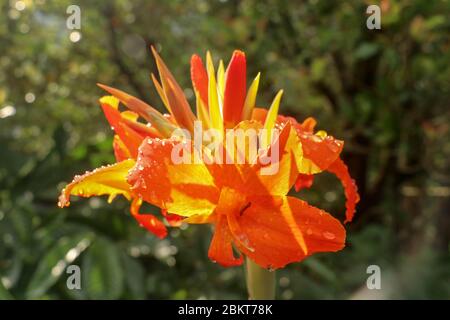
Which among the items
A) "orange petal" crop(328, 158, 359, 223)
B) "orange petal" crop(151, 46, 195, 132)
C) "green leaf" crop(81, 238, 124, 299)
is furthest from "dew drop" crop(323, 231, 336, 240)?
"green leaf" crop(81, 238, 124, 299)

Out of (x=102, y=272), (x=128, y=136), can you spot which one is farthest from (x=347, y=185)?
(x=102, y=272)

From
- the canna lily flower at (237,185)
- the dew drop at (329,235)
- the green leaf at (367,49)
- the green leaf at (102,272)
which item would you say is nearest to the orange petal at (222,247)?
the canna lily flower at (237,185)

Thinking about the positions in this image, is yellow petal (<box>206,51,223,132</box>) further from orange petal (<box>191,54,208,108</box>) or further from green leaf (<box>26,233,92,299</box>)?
green leaf (<box>26,233,92,299</box>)

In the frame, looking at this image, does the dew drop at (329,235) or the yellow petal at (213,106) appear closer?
the dew drop at (329,235)

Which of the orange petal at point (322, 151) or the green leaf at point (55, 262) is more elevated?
the orange petal at point (322, 151)

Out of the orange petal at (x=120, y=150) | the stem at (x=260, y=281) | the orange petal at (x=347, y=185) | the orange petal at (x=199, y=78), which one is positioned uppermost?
the orange petal at (x=199, y=78)

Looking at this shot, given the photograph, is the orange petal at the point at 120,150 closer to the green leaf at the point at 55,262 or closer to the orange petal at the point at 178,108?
the orange petal at the point at 178,108

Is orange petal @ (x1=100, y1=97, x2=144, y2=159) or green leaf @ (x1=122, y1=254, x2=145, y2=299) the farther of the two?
green leaf @ (x1=122, y1=254, x2=145, y2=299)
